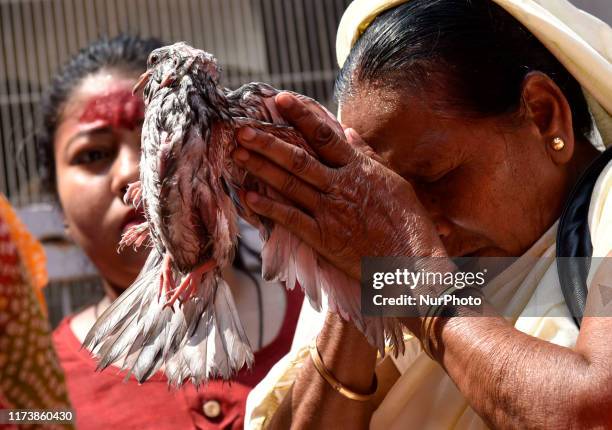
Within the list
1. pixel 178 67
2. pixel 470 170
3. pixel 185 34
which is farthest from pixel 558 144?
pixel 185 34

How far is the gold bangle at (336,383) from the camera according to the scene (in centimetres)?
156

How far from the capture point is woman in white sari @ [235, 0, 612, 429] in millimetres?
1389

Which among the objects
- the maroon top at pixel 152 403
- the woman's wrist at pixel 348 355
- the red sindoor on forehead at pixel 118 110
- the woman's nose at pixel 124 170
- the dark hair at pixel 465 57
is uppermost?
the dark hair at pixel 465 57

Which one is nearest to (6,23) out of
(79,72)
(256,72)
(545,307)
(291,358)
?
(256,72)

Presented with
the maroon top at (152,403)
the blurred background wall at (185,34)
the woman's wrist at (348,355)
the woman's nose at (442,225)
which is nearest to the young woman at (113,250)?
the maroon top at (152,403)

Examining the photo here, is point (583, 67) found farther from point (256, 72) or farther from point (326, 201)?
point (256, 72)

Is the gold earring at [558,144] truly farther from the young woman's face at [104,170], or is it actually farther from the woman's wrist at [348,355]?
the young woman's face at [104,170]

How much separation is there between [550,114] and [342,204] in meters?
0.44

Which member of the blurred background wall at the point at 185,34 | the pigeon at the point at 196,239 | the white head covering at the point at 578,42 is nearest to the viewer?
the pigeon at the point at 196,239

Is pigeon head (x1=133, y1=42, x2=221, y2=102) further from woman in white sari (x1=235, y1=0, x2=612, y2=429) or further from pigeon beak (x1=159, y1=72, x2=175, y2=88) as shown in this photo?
woman in white sari (x1=235, y1=0, x2=612, y2=429)

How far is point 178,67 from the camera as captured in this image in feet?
4.35

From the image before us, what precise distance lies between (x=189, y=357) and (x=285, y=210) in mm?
289

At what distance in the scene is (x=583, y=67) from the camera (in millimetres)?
1521

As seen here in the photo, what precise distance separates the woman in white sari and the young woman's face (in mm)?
705
